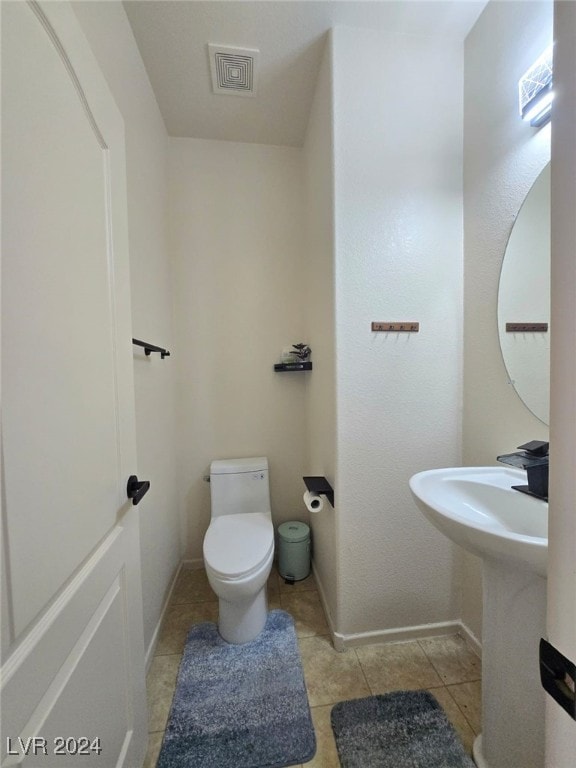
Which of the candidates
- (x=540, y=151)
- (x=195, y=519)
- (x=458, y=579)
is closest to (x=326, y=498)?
(x=458, y=579)

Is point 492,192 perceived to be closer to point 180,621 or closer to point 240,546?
point 240,546

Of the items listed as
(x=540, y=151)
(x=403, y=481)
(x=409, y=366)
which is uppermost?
(x=540, y=151)

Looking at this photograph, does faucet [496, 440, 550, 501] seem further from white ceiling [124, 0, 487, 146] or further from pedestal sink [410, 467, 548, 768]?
white ceiling [124, 0, 487, 146]

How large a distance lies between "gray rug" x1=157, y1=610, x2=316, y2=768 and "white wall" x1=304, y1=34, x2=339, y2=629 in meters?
0.31

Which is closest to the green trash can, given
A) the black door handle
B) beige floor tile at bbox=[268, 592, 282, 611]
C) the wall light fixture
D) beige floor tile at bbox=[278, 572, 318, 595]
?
beige floor tile at bbox=[278, 572, 318, 595]

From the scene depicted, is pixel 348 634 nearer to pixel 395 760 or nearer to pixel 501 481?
pixel 395 760

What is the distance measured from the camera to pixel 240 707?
3.59ft

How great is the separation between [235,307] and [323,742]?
2010mm

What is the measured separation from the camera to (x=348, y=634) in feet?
4.36

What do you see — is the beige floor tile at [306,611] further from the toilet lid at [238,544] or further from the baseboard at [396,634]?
the toilet lid at [238,544]

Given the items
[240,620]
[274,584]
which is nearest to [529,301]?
[240,620]

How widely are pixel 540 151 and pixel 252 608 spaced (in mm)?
2133

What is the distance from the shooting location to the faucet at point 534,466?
2.88ft

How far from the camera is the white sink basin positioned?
2.17ft
